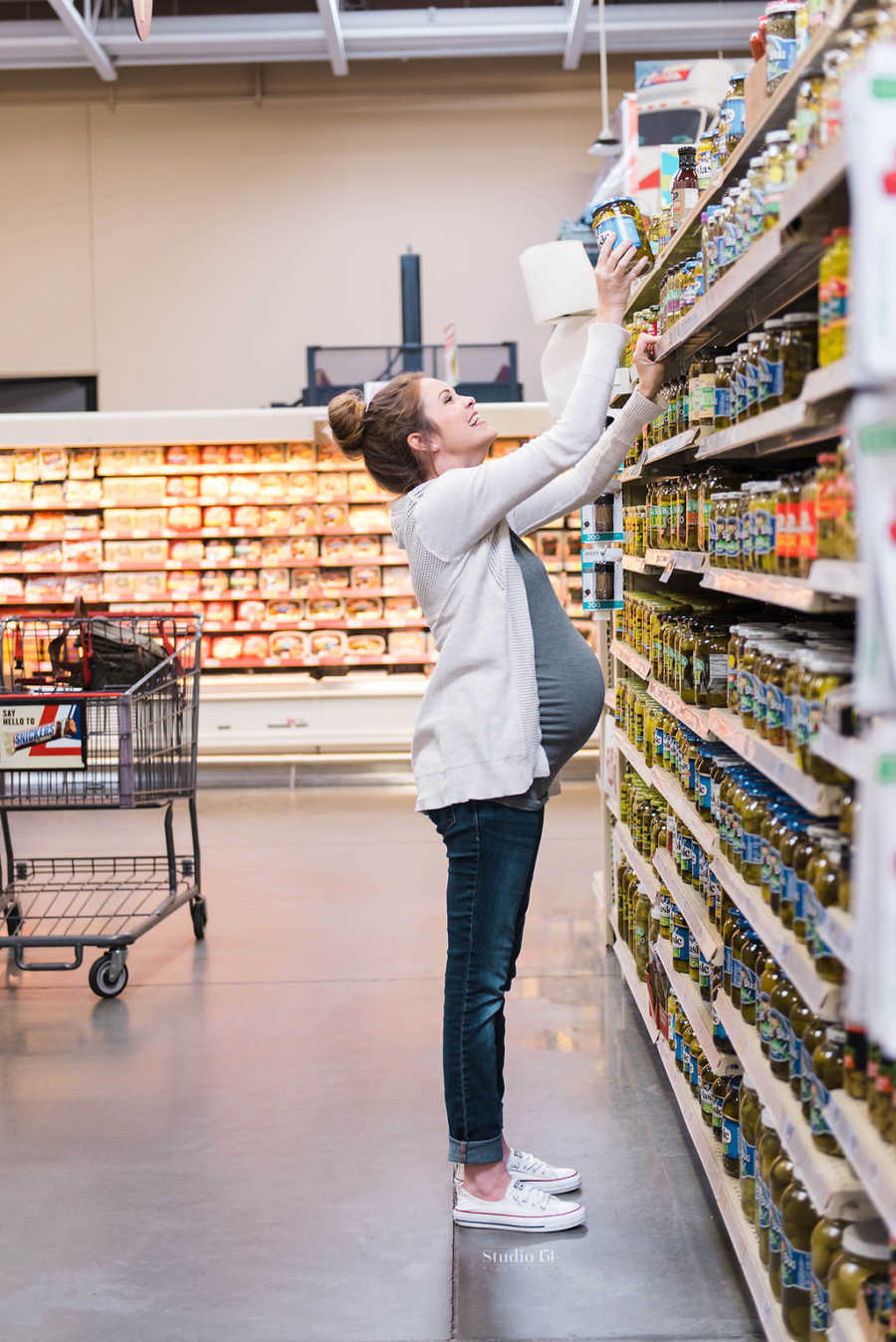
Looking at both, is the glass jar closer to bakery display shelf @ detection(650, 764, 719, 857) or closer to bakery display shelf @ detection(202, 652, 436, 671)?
bakery display shelf @ detection(650, 764, 719, 857)

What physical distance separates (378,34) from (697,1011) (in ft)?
30.4

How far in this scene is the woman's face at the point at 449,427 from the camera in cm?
A: 284

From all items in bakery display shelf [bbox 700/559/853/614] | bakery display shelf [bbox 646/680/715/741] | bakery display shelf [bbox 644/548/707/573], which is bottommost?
bakery display shelf [bbox 646/680/715/741]

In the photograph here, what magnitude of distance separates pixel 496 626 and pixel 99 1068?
1984 millimetres

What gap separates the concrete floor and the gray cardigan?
36.3 inches

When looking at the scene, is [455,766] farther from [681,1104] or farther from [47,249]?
[47,249]

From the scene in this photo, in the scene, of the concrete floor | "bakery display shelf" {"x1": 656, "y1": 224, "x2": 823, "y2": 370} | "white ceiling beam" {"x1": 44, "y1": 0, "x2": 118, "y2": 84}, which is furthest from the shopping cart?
"white ceiling beam" {"x1": 44, "y1": 0, "x2": 118, "y2": 84}

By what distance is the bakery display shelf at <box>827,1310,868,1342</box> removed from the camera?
1.75m

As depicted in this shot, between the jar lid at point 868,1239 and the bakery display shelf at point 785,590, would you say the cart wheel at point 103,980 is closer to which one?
the bakery display shelf at point 785,590

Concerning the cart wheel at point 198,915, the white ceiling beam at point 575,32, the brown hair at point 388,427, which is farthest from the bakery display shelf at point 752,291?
the white ceiling beam at point 575,32

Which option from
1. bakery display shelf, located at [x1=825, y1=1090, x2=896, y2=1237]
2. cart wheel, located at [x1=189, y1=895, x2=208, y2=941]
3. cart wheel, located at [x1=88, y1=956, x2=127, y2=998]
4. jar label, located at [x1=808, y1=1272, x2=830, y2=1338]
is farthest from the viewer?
cart wheel, located at [x1=189, y1=895, x2=208, y2=941]

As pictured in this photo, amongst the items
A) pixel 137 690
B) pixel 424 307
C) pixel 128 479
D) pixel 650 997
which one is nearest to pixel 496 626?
pixel 650 997

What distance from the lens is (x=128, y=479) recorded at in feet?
31.2

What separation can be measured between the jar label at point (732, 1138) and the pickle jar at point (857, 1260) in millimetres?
838
